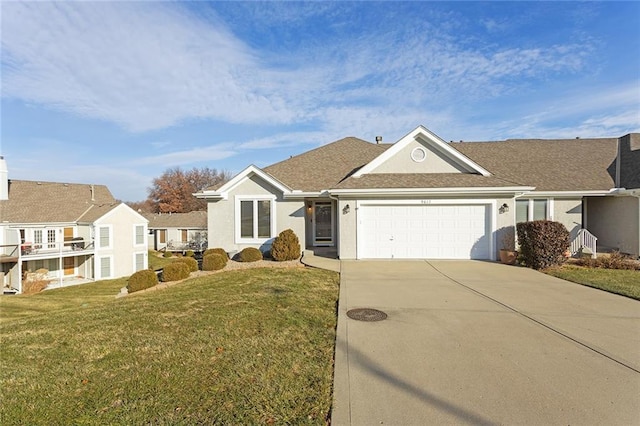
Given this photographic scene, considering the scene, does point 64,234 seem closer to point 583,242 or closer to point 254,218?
point 254,218

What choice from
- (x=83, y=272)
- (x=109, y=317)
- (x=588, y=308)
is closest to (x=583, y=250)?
(x=588, y=308)

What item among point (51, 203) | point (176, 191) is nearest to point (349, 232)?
point (51, 203)

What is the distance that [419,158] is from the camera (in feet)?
42.7

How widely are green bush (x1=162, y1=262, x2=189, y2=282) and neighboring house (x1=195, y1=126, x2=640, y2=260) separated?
3016 mm

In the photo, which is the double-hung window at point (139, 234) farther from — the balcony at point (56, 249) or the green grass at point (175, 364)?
Result: the green grass at point (175, 364)

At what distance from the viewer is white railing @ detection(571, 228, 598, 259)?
40.2 feet

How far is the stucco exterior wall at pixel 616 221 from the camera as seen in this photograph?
1245 cm

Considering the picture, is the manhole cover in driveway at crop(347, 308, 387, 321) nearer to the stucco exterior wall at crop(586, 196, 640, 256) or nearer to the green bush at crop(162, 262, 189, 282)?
the green bush at crop(162, 262, 189, 282)

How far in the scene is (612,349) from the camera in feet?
14.3

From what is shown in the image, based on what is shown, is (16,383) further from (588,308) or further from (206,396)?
(588,308)

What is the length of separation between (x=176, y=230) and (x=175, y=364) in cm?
4316

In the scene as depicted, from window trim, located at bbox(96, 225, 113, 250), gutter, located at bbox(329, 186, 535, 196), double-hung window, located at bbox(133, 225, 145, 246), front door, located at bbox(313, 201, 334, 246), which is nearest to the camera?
gutter, located at bbox(329, 186, 535, 196)

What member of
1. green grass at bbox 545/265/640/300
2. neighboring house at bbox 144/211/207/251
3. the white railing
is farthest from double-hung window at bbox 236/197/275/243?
neighboring house at bbox 144/211/207/251

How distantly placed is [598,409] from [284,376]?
327cm
